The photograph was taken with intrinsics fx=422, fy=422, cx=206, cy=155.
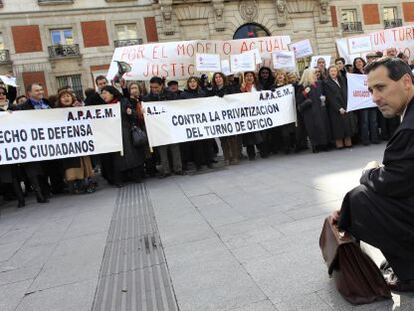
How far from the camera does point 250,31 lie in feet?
95.9

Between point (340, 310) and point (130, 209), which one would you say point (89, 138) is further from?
point (340, 310)

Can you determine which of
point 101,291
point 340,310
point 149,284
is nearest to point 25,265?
point 101,291

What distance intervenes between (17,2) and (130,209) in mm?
23609

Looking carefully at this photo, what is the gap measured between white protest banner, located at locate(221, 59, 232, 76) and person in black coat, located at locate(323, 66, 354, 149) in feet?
7.21

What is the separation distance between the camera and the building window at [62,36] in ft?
85.4

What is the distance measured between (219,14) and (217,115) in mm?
20723

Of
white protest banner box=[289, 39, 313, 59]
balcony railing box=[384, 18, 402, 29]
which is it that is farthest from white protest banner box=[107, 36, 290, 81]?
balcony railing box=[384, 18, 402, 29]

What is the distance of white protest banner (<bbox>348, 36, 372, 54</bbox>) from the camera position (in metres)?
10.8

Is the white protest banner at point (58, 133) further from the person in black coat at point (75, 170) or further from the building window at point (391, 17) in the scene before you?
the building window at point (391, 17)

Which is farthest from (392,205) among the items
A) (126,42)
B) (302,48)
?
(126,42)

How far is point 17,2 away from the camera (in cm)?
2505

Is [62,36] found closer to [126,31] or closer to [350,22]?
[126,31]

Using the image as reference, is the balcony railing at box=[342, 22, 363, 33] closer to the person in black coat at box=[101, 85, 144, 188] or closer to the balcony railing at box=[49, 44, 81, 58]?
the balcony railing at box=[49, 44, 81, 58]

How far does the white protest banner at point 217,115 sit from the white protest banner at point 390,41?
8.62 ft
